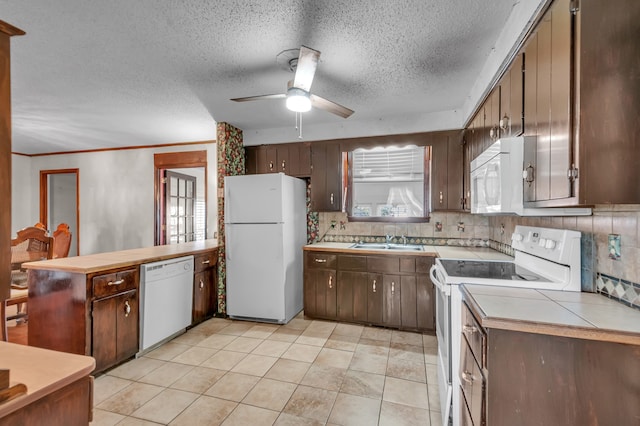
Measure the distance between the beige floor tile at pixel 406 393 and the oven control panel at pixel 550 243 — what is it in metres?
1.21

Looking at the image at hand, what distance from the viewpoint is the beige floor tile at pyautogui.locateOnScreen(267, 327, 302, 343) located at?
308 cm

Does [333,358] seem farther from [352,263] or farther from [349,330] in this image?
[352,263]

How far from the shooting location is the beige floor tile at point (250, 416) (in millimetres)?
1861

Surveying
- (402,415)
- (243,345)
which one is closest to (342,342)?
(243,345)

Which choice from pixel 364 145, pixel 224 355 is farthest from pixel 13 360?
pixel 364 145

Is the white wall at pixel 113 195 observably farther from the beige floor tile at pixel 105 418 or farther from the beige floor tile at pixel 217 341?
Result: the beige floor tile at pixel 105 418

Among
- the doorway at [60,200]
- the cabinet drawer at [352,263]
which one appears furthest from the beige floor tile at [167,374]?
the doorway at [60,200]

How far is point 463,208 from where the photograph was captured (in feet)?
10.8

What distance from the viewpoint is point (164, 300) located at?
2.91m

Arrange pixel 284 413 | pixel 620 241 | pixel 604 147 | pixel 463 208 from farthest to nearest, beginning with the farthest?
pixel 463 208 < pixel 284 413 < pixel 620 241 < pixel 604 147

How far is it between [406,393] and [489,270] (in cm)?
104

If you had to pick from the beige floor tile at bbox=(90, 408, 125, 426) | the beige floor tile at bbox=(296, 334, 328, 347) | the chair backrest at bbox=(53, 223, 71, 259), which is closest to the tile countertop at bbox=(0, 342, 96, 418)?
the beige floor tile at bbox=(90, 408, 125, 426)

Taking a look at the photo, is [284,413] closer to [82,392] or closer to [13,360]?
[82,392]

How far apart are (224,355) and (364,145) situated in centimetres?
273
